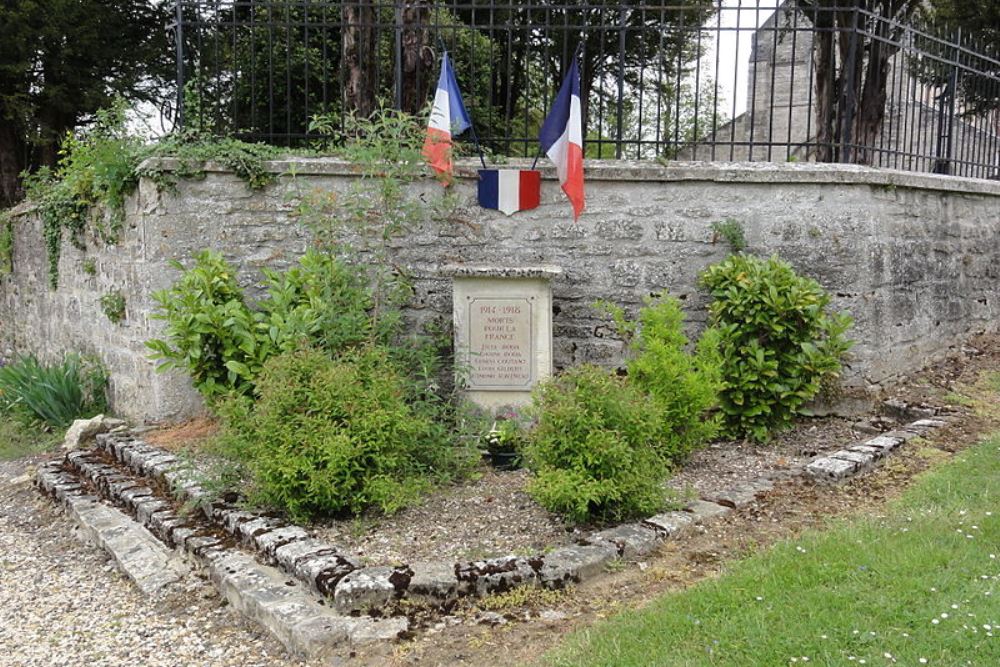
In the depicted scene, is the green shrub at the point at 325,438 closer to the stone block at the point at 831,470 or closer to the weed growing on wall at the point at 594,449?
the weed growing on wall at the point at 594,449

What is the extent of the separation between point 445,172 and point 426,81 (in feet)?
6.91

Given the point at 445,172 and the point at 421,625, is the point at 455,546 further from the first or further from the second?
the point at 445,172

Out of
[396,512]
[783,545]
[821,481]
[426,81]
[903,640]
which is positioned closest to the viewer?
[903,640]

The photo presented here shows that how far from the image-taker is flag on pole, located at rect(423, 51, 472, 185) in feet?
19.8

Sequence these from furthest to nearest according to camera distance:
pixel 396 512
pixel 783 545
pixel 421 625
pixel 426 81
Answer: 1. pixel 426 81
2. pixel 396 512
3. pixel 783 545
4. pixel 421 625

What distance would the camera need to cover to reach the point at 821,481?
16.0 feet

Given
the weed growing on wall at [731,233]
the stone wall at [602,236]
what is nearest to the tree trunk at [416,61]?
the stone wall at [602,236]

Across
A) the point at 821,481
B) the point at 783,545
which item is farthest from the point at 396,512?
the point at 821,481

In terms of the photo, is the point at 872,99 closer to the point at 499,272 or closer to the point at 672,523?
the point at 499,272

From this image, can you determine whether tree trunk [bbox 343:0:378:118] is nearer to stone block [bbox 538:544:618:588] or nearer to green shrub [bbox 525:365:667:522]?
green shrub [bbox 525:365:667:522]

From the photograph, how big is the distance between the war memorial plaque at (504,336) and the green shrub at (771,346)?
130 cm

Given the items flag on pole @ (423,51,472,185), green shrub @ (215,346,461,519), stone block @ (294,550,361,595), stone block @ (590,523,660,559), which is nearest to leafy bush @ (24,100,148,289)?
flag on pole @ (423,51,472,185)

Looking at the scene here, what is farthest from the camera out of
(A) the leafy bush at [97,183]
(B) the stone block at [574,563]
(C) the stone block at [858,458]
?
(A) the leafy bush at [97,183]

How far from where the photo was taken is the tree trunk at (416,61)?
7.66 meters
